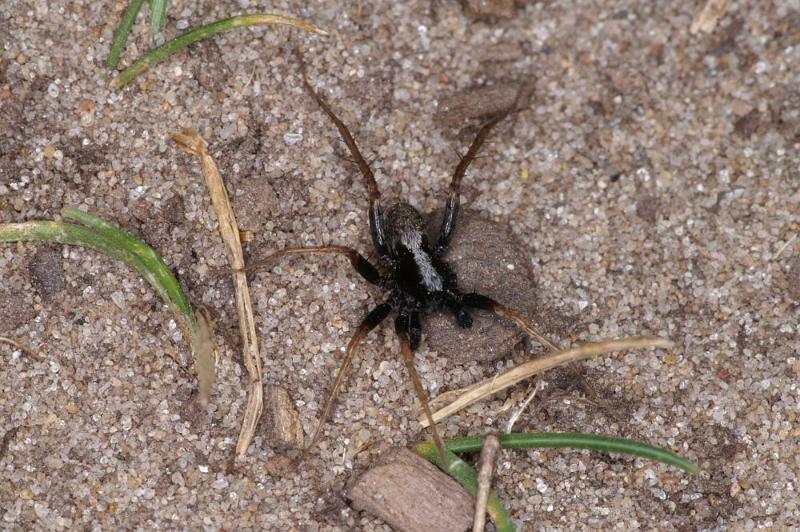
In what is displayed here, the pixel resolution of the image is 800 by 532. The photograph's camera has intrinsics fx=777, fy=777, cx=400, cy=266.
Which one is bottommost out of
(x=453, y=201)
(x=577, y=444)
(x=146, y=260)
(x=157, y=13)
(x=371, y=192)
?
(x=577, y=444)

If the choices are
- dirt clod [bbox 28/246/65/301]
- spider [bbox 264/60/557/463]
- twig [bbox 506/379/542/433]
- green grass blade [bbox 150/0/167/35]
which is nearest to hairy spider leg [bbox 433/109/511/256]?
spider [bbox 264/60/557/463]

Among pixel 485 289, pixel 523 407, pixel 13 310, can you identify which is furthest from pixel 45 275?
pixel 523 407

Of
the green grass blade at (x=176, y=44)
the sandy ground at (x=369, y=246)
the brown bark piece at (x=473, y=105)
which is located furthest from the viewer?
the brown bark piece at (x=473, y=105)

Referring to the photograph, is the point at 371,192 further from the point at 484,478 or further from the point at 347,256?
the point at 484,478

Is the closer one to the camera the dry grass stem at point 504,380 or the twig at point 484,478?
the twig at point 484,478

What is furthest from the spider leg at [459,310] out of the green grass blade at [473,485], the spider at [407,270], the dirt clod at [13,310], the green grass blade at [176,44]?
the dirt clod at [13,310]

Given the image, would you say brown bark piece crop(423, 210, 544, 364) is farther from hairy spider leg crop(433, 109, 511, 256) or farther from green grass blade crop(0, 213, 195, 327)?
green grass blade crop(0, 213, 195, 327)

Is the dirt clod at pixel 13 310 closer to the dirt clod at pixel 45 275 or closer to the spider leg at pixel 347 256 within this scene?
the dirt clod at pixel 45 275
